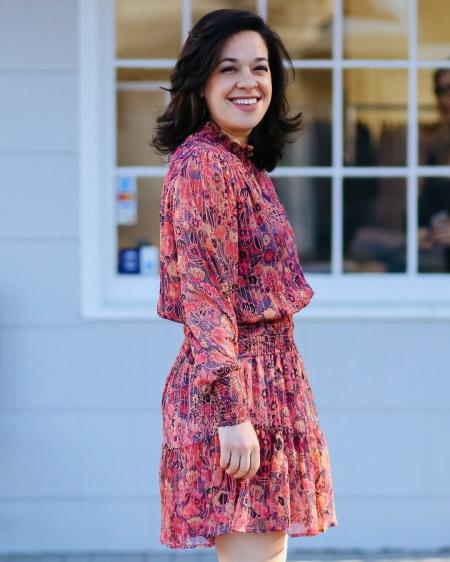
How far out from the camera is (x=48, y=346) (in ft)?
17.2

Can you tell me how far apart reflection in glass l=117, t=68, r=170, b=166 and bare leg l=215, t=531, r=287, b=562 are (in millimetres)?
2650

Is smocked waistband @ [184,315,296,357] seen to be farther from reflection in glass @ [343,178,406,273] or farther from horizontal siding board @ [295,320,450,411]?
reflection in glass @ [343,178,406,273]

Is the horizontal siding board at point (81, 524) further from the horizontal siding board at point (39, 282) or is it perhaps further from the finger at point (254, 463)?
the finger at point (254, 463)

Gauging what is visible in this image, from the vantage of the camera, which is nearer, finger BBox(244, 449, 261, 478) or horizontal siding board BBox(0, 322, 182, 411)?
finger BBox(244, 449, 261, 478)

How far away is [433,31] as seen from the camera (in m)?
5.38

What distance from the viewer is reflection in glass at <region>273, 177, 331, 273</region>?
5.43m

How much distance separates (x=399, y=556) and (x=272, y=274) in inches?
106

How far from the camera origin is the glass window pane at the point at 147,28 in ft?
17.4

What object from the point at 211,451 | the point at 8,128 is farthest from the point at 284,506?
the point at 8,128

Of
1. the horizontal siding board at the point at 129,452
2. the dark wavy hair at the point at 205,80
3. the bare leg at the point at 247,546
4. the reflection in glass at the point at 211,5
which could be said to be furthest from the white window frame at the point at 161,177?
the bare leg at the point at 247,546

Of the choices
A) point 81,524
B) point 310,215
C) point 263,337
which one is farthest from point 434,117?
point 263,337

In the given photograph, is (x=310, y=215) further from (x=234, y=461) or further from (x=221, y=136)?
(x=234, y=461)

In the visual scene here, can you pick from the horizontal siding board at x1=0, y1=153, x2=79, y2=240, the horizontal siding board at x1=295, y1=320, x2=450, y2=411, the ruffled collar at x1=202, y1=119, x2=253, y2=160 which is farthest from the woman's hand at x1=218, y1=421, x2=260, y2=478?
the horizontal siding board at x1=0, y1=153, x2=79, y2=240

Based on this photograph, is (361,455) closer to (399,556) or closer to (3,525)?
(399,556)
